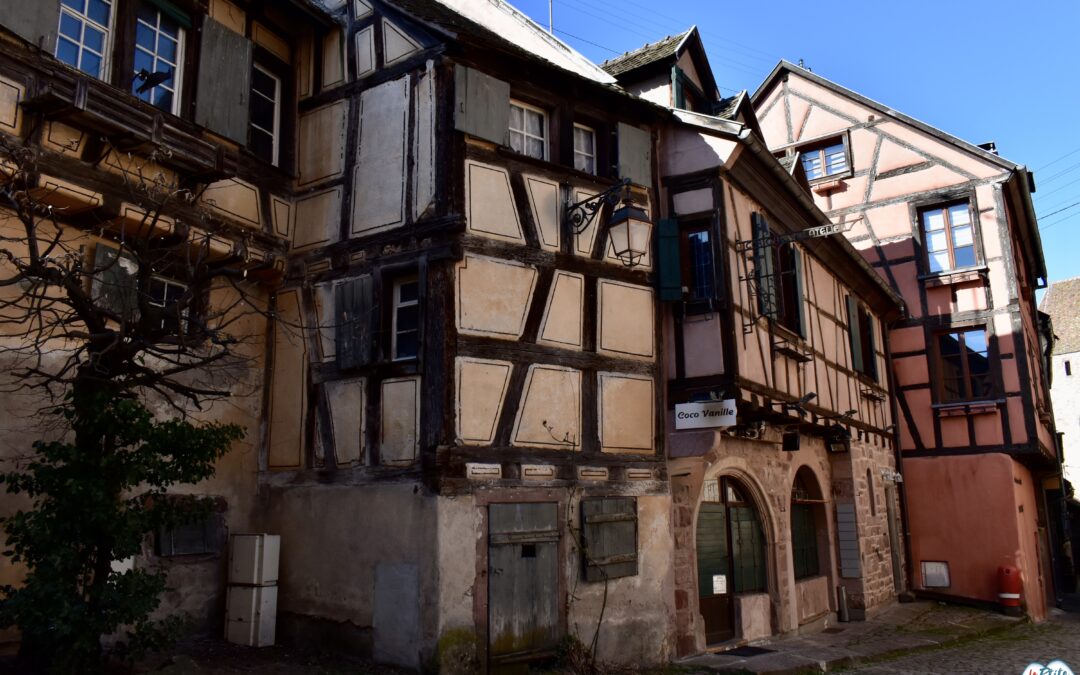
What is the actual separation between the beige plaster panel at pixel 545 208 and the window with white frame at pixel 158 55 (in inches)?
140

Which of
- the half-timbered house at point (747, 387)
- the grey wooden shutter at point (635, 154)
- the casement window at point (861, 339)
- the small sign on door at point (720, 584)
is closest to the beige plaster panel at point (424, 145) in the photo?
the grey wooden shutter at point (635, 154)

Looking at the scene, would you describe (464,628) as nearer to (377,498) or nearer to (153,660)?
(377,498)

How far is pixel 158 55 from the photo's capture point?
8.34 m

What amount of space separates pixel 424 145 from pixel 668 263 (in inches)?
118

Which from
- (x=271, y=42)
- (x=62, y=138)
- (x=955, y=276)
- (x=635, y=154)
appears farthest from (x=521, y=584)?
(x=955, y=276)

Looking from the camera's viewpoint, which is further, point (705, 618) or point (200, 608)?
point (705, 618)

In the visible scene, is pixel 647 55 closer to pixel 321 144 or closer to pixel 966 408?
pixel 321 144

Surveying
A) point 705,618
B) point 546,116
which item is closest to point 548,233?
point 546,116

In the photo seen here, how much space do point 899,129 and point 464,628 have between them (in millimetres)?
15045

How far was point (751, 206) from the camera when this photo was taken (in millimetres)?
10969

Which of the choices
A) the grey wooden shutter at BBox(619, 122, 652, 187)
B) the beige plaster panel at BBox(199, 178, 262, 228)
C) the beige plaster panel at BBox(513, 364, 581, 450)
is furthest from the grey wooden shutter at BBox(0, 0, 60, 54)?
the grey wooden shutter at BBox(619, 122, 652, 187)

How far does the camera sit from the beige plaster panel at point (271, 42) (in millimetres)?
9408

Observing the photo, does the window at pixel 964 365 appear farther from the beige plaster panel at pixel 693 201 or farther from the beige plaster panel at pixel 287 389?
the beige plaster panel at pixel 287 389

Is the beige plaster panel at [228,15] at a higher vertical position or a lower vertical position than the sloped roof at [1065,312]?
lower
